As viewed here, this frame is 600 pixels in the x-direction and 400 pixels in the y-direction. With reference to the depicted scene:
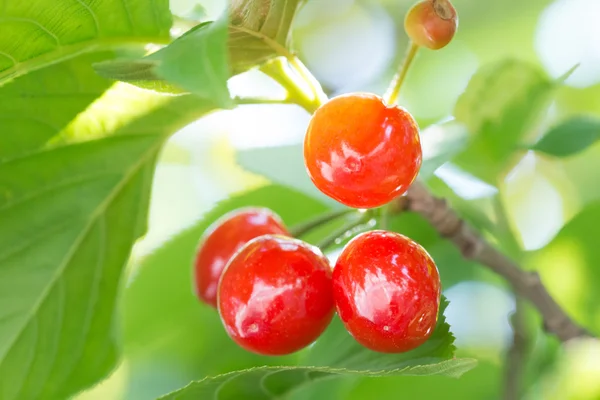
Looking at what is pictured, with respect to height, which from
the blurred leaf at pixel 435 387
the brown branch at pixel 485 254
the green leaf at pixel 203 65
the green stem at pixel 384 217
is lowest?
the blurred leaf at pixel 435 387

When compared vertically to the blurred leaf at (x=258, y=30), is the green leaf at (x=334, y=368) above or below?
below

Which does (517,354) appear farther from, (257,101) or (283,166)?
(257,101)

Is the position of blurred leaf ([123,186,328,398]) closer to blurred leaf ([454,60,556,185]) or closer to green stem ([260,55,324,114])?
blurred leaf ([454,60,556,185])

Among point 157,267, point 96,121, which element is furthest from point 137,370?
point 96,121

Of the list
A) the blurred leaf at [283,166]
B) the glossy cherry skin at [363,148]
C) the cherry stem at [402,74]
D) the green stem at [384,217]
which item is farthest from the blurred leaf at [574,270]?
the glossy cherry skin at [363,148]

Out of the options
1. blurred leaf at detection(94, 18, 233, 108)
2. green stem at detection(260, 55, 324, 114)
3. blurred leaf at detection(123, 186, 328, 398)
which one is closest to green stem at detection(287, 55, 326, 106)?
green stem at detection(260, 55, 324, 114)

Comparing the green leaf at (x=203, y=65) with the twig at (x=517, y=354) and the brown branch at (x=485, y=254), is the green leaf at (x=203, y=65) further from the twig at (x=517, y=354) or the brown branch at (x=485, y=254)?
the twig at (x=517, y=354)
